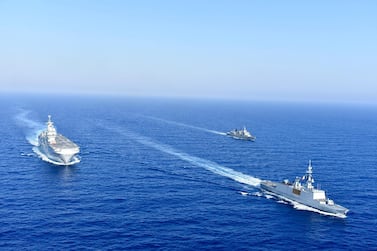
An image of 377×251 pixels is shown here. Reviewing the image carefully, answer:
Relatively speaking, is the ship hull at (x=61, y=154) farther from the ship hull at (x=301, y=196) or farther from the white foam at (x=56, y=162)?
the ship hull at (x=301, y=196)

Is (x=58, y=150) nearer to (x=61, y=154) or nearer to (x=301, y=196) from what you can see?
(x=61, y=154)

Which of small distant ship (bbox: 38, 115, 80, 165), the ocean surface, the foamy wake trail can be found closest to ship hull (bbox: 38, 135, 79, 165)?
small distant ship (bbox: 38, 115, 80, 165)

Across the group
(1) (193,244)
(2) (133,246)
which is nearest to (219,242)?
(1) (193,244)

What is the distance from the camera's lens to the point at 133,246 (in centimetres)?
9269

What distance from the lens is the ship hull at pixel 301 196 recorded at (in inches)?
4765

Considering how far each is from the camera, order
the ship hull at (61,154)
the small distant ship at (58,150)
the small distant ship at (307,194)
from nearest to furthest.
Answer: the small distant ship at (307,194)
the ship hull at (61,154)
the small distant ship at (58,150)

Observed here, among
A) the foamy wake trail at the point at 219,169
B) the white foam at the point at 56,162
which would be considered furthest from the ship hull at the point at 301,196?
the white foam at the point at 56,162

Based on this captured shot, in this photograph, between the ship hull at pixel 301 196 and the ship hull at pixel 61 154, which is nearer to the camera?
the ship hull at pixel 301 196

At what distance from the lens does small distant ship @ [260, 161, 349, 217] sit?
122200 mm

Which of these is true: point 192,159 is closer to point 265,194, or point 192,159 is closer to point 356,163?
point 265,194

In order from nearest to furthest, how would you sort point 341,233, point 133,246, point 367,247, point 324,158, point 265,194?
point 133,246
point 367,247
point 341,233
point 265,194
point 324,158

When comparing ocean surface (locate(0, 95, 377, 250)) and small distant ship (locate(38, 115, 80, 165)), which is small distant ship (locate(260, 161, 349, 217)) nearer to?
ocean surface (locate(0, 95, 377, 250))

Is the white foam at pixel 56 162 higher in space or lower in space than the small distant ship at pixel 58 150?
lower

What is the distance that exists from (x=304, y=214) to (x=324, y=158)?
79538 mm
